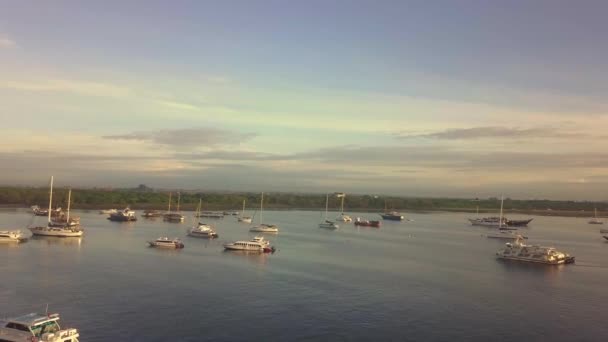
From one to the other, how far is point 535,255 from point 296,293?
3683cm

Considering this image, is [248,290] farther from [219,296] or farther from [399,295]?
[399,295]

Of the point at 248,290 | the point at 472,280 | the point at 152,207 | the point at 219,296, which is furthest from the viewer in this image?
the point at 152,207

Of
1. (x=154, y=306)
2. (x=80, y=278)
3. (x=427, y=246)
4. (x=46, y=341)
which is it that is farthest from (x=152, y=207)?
(x=46, y=341)

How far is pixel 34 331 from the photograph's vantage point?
21031 mm

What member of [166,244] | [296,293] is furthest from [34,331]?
[166,244]

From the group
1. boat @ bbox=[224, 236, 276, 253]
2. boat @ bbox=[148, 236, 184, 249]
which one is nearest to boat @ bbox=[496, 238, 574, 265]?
boat @ bbox=[224, 236, 276, 253]

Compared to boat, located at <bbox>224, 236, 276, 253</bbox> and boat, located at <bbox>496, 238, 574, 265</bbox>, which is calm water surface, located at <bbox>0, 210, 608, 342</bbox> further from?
boat, located at <bbox>496, 238, 574, 265</bbox>

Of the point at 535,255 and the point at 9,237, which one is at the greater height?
the point at 535,255

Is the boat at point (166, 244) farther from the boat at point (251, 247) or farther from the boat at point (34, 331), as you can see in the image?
the boat at point (34, 331)

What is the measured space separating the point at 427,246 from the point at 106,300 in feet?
169

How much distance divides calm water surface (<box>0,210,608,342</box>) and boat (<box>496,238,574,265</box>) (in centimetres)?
169

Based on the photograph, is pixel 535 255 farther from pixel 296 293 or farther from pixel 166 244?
pixel 166 244

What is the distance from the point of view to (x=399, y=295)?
37.7 meters

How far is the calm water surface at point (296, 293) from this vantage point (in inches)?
1102
